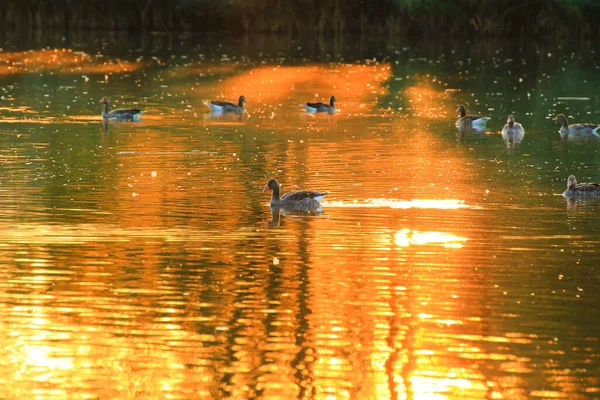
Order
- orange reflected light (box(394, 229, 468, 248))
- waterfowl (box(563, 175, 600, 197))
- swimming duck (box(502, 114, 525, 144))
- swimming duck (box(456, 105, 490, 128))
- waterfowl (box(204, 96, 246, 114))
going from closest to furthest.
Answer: orange reflected light (box(394, 229, 468, 248)), waterfowl (box(563, 175, 600, 197)), swimming duck (box(502, 114, 525, 144)), swimming duck (box(456, 105, 490, 128)), waterfowl (box(204, 96, 246, 114))

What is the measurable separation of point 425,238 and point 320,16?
217ft

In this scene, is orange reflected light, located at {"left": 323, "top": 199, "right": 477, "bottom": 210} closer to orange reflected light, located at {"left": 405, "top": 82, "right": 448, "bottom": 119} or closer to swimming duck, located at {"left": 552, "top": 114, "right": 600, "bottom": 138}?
swimming duck, located at {"left": 552, "top": 114, "right": 600, "bottom": 138}

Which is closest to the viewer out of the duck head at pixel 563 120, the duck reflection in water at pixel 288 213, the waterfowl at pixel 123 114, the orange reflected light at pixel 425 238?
the orange reflected light at pixel 425 238

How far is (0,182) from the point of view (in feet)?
78.4

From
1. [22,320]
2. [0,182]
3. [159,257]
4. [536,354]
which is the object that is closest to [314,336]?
[536,354]

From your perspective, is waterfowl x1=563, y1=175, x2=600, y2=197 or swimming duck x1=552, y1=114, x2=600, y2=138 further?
swimming duck x1=552, y1=114, x2=600, y2=138

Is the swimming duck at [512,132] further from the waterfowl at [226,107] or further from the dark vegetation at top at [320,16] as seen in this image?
the dark vegetation at top at [320,16]

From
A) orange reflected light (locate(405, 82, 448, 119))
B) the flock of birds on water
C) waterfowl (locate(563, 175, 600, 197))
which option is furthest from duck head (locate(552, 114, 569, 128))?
waterfowl (locate(563, 175, 600, 197))

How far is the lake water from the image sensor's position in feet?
39.3

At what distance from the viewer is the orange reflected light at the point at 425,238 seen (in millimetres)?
18016

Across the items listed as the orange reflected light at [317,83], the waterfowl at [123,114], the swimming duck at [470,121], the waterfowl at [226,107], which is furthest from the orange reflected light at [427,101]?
the waterfowl at [123,114]

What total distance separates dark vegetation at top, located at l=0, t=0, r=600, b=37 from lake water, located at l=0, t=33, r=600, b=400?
37.0 metres

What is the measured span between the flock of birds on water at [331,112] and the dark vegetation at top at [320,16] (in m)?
34.4

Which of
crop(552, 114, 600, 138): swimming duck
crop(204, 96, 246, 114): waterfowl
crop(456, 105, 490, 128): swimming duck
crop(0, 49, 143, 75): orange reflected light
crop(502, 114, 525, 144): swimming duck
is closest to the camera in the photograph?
Answer: crop(502, 114, 525, 144): swimming duck
